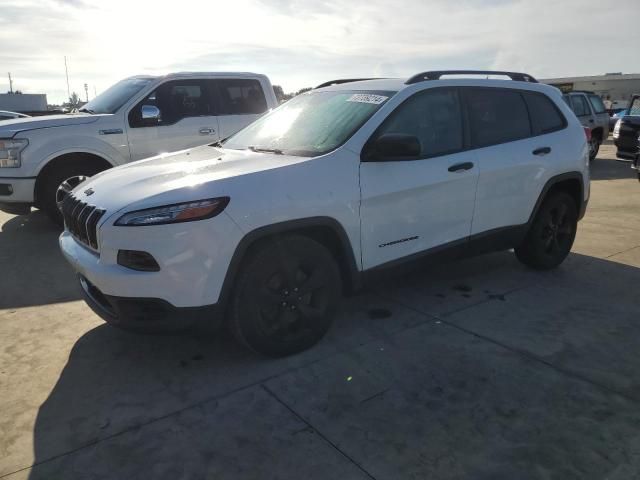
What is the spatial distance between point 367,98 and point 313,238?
3.92 ft


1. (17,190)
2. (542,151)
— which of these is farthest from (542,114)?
(17,190)

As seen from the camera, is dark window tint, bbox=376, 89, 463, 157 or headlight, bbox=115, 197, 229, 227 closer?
headlight, bbox=115, 197, 229, 227

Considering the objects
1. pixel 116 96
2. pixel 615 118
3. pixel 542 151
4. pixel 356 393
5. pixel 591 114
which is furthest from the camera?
pixel 615 118

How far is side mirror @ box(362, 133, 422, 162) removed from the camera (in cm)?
334

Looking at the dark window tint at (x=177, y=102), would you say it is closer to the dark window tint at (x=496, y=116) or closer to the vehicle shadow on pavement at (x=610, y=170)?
the dark window tint at (x=496, y=116)

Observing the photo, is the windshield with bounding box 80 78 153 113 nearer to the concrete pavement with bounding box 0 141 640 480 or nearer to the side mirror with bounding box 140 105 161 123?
the side mirror with bounding box 140 105 161 123

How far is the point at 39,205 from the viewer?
6281mm

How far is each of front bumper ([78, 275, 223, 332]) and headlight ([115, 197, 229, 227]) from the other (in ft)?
1.37

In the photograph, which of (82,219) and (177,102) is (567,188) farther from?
(177,102)

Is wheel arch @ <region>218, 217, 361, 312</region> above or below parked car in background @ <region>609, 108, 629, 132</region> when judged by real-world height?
below

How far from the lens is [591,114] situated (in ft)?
47.8

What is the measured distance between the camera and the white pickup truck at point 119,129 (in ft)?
20.2

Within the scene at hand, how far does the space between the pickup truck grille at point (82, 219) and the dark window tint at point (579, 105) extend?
1396 cm

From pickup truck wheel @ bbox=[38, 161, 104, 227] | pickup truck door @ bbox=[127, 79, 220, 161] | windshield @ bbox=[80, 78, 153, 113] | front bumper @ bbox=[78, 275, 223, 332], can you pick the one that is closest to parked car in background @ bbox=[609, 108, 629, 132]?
pickup truck door @ bbox=[127, 79, 220, 161]
